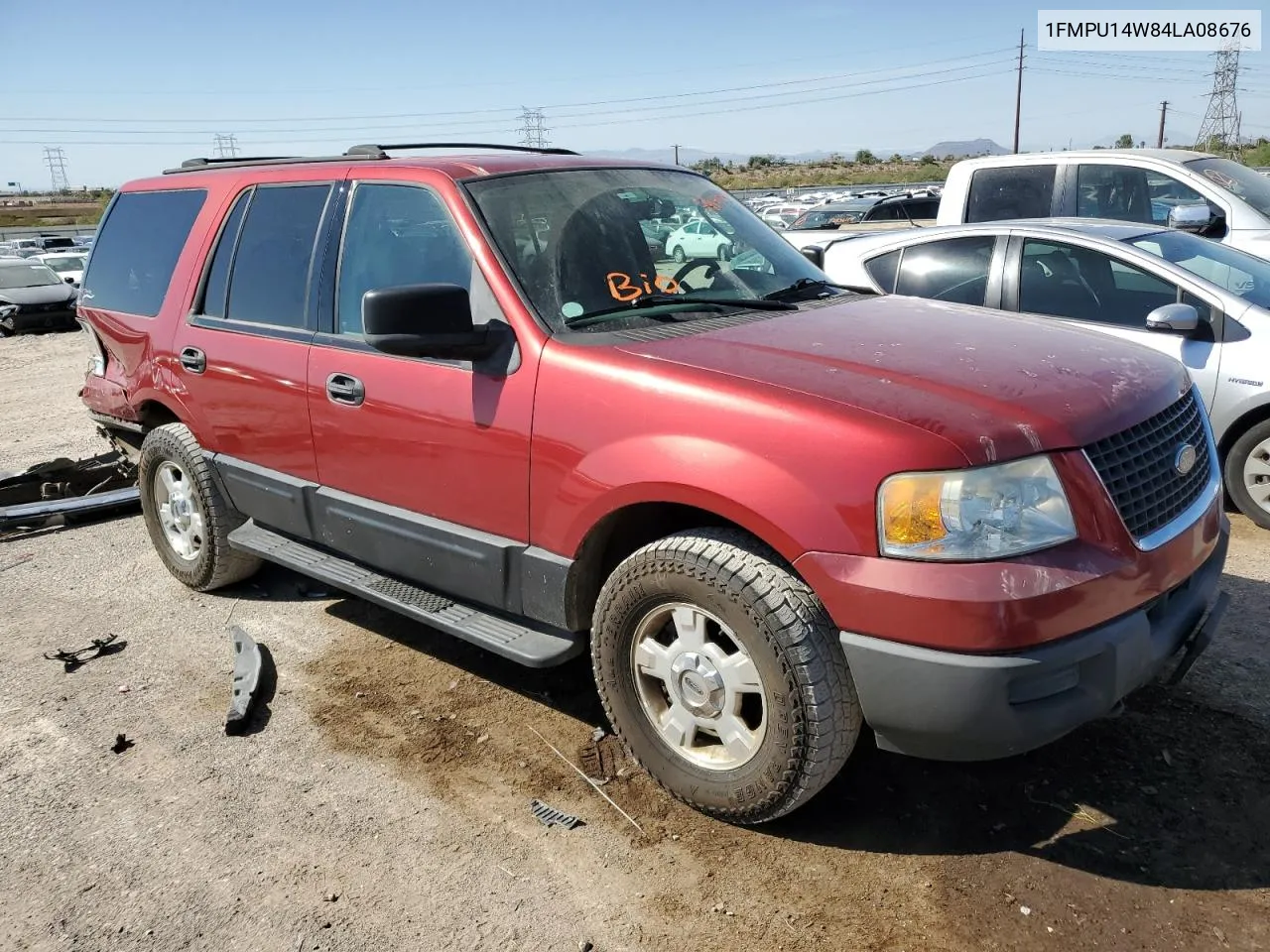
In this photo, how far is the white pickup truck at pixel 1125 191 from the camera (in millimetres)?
8062

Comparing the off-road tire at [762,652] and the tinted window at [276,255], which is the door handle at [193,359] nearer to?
→ the tinted window at [276,255]

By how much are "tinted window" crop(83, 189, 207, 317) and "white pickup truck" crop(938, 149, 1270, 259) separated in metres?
6.15

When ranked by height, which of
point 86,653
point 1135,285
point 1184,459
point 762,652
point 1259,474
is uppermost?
point 1135,285

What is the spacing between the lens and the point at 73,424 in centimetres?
958

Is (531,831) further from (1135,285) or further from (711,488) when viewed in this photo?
(1135,285)

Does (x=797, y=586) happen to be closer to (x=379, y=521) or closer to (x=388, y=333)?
(x=388, y=333)

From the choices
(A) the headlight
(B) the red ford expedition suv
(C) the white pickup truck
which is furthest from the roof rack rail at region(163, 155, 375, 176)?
(C) the white pickup truck

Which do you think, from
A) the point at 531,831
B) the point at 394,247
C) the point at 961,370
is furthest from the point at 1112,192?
the point at 531,831

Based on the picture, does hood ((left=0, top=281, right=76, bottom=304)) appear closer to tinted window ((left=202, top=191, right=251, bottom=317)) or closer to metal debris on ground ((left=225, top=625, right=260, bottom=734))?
tinted window ((left=202, top=191, right=251, bottom=317))

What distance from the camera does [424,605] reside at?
12.1 ft

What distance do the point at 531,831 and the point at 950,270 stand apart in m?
4.58

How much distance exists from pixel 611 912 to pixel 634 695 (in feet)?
2.17

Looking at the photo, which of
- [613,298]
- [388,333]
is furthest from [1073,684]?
[388,333]

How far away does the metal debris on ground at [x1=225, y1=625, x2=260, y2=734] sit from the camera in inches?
146
